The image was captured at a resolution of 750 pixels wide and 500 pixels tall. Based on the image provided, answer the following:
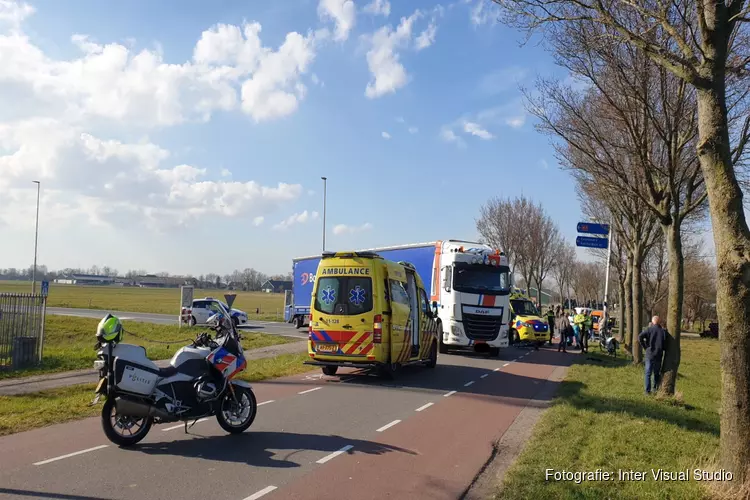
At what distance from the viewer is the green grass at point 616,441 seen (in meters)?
5.90

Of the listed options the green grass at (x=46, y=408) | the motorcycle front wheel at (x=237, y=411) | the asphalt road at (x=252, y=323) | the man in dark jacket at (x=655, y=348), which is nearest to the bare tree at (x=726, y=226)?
the motorcycle front wheel at (x=237, y=411)

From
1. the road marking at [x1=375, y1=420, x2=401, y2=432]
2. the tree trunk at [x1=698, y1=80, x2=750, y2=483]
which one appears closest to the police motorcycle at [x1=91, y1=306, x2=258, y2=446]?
the road marking at [x1=375, y1=420, x2=401, y2=432]

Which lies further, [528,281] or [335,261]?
[528,281]

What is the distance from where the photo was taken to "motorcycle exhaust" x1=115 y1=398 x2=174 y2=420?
282 inches

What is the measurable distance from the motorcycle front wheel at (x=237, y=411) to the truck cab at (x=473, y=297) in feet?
39.5

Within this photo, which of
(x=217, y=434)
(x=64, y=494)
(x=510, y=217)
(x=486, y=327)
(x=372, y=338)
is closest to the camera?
(x=64, y=494)

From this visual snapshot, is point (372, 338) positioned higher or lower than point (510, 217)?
lower

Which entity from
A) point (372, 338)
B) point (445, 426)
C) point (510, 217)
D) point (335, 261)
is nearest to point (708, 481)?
point (445, 426)

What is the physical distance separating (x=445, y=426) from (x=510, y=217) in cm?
3585

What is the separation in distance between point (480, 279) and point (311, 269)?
12.7 meters

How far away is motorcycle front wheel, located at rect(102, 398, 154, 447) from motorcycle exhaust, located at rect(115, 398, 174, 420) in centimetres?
11

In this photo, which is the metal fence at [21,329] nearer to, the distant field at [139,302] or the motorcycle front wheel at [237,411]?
the motorcycle front wheel at [237,411]

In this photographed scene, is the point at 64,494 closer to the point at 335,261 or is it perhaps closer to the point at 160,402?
the point at 160,402

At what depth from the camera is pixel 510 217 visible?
43.4 meters
